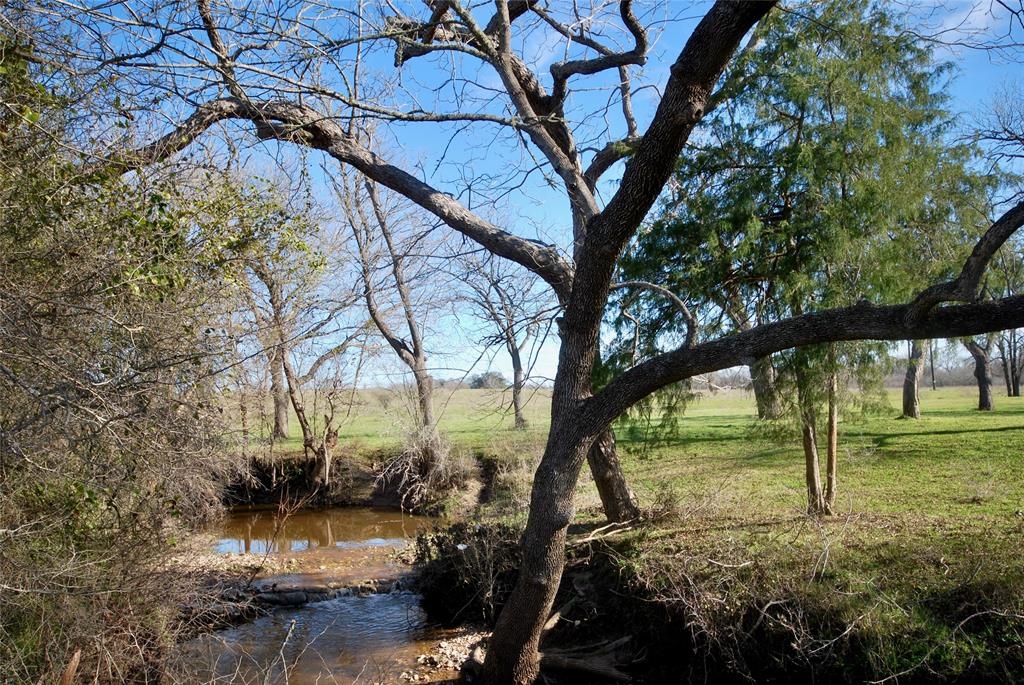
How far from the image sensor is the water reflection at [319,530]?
54.2ft

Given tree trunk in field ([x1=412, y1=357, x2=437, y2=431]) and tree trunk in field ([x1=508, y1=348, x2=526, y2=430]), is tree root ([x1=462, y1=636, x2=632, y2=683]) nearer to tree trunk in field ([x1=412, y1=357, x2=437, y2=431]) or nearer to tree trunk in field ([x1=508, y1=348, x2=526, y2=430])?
tree trunk in field ([x1=508, y1=348, x2=526, y2=430])

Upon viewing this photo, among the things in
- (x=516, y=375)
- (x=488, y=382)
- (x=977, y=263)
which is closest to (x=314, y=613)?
(x=488, y=382)

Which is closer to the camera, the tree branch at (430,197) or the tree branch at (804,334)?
the tree branch at (804,334)

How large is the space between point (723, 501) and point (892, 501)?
248 cm

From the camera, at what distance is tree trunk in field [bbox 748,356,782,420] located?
976 centimetres

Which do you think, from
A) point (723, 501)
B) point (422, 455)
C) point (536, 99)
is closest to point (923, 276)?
point (723, 501)

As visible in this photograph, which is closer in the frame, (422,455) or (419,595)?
(419,595)

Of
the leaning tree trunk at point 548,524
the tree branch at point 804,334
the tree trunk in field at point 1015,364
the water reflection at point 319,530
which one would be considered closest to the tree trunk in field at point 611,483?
the leaning tree trunk at point 548,524

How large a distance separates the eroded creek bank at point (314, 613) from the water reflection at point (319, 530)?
5cm

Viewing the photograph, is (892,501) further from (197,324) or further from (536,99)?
(197,324)

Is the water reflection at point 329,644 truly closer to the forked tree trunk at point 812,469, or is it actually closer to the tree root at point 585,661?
the tree root at point 585,661

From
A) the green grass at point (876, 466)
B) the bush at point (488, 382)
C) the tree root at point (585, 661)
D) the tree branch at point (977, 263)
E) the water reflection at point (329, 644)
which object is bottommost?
the water reflection at point (329, 644)

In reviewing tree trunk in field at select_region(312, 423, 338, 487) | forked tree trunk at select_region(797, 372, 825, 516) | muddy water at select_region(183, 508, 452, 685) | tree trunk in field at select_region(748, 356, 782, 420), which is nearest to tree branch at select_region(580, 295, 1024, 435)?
tree trunk in field at select_region(748, 356, 782, 420)

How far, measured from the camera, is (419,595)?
1209cm
